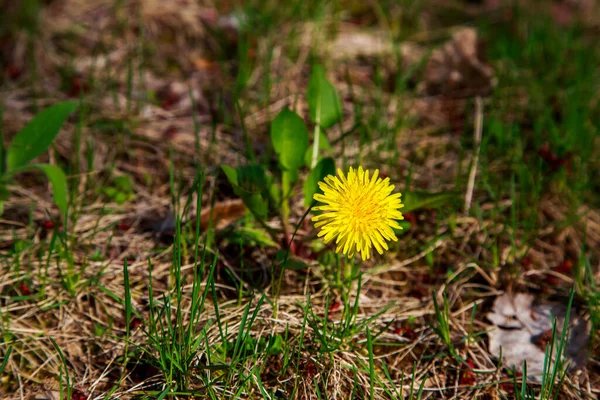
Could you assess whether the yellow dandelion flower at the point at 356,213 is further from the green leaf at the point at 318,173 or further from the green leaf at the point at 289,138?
the green leaf at the point at 289,138

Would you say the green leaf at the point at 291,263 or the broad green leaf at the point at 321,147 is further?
the broad green leaf at the point at 321,147

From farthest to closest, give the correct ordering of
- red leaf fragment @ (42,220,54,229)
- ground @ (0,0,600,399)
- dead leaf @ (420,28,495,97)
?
dead leaf @ (420,28,495,97) → red leaf fragment @ (42,220,54,229) → ground @ (0,0,600,399)

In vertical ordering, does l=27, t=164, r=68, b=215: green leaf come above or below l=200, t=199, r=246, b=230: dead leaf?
above

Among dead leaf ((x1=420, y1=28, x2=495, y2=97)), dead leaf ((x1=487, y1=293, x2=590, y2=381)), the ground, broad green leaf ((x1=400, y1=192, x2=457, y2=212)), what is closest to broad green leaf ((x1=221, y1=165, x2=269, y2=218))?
the ground

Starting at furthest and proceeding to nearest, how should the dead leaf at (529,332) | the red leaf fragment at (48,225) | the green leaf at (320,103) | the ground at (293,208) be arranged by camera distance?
the green leaf at (320,103), the red leaf fragment at (48,225), the dead leaf at (529,332), the ground at (293,208)

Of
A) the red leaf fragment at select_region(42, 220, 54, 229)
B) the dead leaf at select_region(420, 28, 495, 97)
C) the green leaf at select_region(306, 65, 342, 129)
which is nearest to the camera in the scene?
the red leaf fragment at select_region(42, 220, 54, 229)

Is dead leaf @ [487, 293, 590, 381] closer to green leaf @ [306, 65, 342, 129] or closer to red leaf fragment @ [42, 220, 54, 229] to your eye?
green leaf @ [306, 65, 342, 129]

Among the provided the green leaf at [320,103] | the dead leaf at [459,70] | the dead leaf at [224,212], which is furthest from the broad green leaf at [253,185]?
the dead leaf at [459,70]
